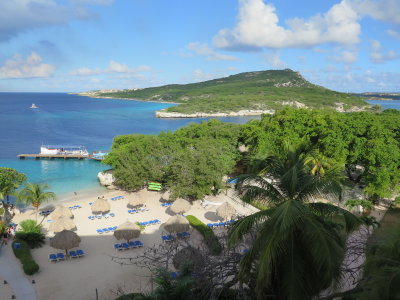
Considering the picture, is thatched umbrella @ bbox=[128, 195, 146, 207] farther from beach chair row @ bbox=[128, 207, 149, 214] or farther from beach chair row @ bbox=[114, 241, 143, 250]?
beach chair row @ bbox=[114, 241, 143, 250]

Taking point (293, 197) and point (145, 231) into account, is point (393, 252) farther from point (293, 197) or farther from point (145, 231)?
point (145, 231)

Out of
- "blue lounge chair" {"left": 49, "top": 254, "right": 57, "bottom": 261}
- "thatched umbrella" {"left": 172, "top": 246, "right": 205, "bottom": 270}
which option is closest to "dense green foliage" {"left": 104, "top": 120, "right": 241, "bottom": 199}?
"blue lounge chair" {"left": 49, "top": 254, "right": 57, "bottom": 261}

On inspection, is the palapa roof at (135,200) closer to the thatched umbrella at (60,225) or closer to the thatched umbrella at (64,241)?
the thatched umbrella at (60,225)

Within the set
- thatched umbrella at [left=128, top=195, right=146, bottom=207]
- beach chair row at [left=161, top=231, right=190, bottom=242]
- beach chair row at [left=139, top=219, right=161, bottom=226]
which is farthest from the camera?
thatched umbrella at [left=128, top=195, right=146, bottom=207]

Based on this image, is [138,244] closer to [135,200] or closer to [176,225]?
[176,225]

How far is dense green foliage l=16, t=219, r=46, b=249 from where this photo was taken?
51.0 ft

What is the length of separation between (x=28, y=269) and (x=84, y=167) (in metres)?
26.9

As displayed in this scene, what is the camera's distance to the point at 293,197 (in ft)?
23.4

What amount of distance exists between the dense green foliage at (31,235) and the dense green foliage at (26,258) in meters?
0.44

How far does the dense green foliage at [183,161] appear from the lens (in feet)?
70.8

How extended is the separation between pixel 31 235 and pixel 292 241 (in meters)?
14.1

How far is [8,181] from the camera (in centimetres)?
2009

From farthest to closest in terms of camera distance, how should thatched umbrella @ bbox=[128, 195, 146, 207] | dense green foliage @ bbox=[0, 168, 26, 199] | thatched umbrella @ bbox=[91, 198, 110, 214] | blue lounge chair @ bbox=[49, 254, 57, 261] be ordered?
thatched umbrella @ bbox=[128, 195, 146, 207]
dense green foliage @ bbox=[0, 168, 26, 199]
thatched umbrella @ bbox=[91, 198, 110, 214]
blue lounge chair @ bbox=[49, 254, 57, 261]

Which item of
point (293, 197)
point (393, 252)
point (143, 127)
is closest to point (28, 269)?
point (293, 197)
